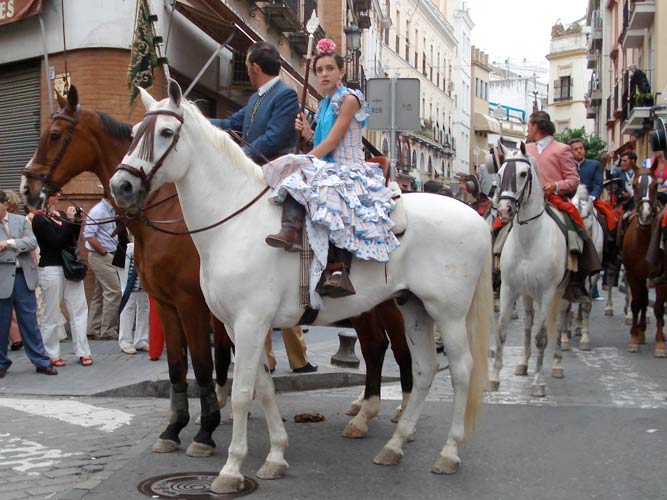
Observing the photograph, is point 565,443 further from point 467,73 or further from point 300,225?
point 467,73

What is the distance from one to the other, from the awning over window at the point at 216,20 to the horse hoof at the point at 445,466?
1002 centimetres

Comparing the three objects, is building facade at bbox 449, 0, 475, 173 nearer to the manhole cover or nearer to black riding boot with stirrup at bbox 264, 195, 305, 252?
black riding boot with stirrup at bbox 264, 195, 305, 252

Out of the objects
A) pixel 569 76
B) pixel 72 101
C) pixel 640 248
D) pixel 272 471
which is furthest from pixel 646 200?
pixel 569 76

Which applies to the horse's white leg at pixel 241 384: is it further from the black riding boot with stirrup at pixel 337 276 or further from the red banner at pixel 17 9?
the red banner at pixel 17 9

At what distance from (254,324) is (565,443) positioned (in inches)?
108

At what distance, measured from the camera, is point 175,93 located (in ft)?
16.9

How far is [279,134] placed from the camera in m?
6.50

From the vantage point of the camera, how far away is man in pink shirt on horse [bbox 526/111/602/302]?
905 cm

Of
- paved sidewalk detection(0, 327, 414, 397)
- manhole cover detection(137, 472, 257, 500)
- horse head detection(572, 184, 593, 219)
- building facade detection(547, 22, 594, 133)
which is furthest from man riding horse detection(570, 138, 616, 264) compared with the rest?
building facade detection(547, 22, 594, 133)

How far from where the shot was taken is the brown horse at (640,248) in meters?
11.3

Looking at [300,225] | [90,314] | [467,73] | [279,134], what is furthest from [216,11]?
[467,73]

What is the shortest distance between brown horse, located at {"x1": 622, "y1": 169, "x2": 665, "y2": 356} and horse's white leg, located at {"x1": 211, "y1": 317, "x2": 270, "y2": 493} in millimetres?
7443

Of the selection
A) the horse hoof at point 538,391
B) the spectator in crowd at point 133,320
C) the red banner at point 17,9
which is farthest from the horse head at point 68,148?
Answer: the red banner at point 17,9

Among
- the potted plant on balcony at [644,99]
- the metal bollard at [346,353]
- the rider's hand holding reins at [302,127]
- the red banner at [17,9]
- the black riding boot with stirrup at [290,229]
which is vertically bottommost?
the metal bollard at [346,353]
